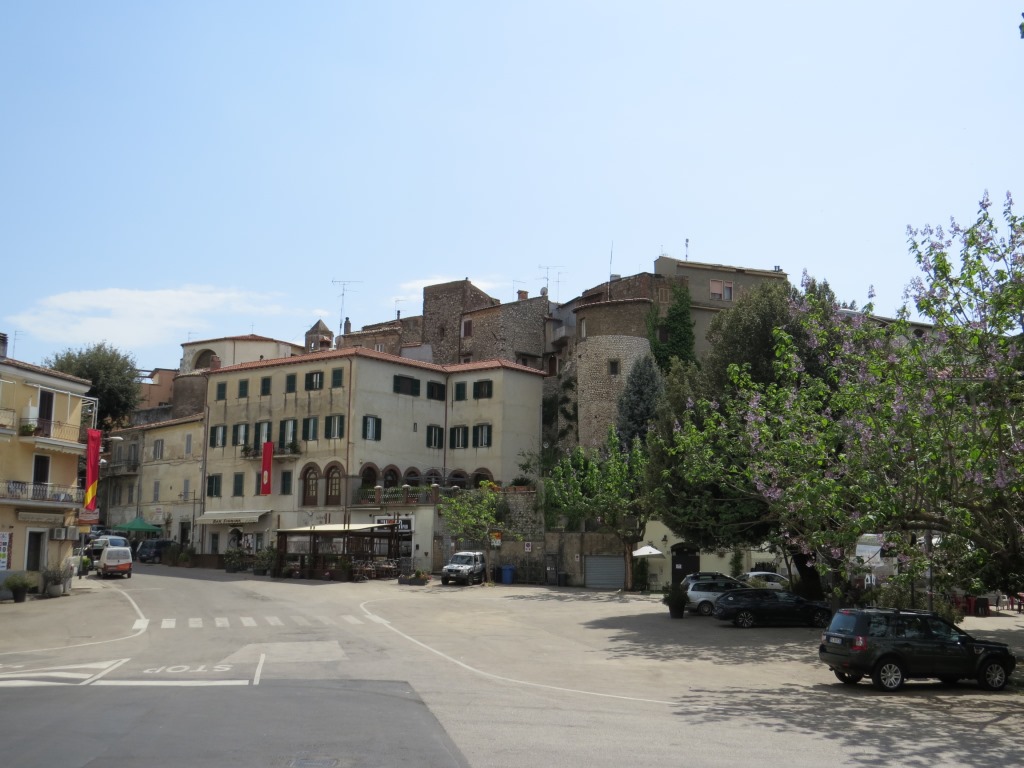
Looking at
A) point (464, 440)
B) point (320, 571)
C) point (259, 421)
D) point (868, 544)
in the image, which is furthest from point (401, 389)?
point (868, 544)

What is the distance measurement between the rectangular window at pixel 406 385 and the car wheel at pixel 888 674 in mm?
46097

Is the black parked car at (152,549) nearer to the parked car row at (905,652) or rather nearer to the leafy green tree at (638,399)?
the leafy green tree at (638,399)

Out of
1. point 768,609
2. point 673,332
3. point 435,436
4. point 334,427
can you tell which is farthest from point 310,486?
point 768,609

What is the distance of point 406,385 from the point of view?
210 ft

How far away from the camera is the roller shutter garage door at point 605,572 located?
51.0 meters

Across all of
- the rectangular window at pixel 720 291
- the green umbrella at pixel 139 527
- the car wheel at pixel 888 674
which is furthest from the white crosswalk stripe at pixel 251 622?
the rectangular window at pixel 720 291

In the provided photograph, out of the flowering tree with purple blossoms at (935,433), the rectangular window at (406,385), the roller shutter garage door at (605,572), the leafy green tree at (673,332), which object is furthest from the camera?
the leafy green tree at (673,332)

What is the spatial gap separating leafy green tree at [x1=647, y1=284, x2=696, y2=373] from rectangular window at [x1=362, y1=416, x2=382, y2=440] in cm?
1912

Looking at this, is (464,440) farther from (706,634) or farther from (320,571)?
(706,634)

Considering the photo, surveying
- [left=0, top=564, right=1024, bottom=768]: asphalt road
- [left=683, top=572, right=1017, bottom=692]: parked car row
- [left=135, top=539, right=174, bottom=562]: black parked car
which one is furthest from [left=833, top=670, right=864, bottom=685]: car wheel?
[left=135, top=539, right=174, bottom=562]: black parked car

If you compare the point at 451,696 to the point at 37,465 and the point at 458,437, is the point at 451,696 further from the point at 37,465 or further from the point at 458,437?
the point at 458,437

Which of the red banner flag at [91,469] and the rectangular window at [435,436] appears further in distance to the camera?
the rectangular window at [435,436]

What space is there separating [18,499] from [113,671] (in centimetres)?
2452

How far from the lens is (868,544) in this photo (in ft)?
119
